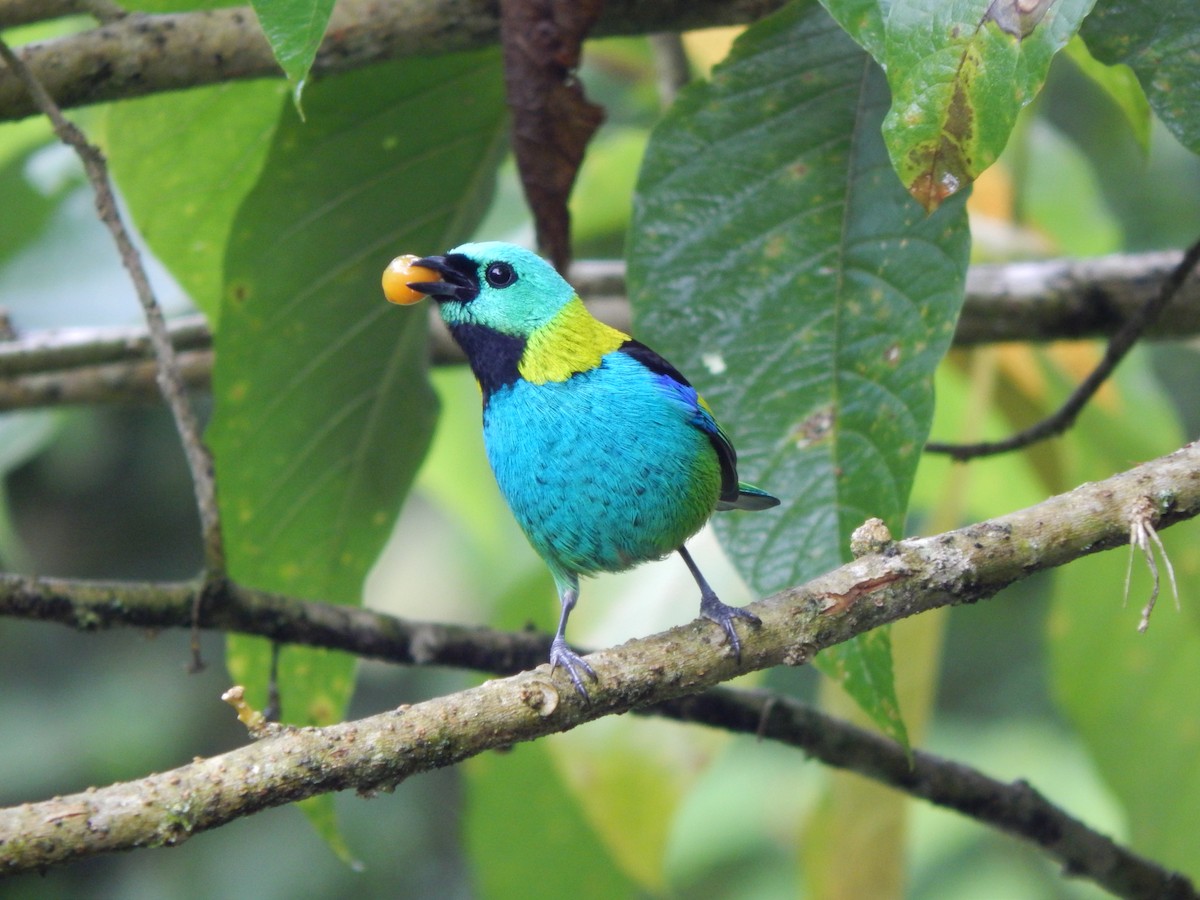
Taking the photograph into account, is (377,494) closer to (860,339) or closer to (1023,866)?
(860,339)

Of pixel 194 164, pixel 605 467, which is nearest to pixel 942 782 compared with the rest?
pixel 605 467

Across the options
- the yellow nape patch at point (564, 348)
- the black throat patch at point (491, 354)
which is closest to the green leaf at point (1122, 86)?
the yellow nape patch at point (564, 348)

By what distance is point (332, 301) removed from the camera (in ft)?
10.6

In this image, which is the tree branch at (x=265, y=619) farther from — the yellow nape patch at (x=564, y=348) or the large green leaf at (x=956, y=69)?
the large green leaf at (x=956, y=69)

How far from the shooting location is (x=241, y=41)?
8.89 ft

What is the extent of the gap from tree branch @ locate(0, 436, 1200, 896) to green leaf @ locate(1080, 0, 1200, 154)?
0.56 meters

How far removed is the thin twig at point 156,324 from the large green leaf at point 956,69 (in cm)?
147

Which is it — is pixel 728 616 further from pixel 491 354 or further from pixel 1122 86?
pixel 1122 86

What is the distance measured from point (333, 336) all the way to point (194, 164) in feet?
1.88

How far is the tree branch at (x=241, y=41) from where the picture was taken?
2.64 meters

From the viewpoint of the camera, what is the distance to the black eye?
2863 mm

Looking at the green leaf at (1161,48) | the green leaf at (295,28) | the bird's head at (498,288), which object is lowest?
the bird's head at (498,288)

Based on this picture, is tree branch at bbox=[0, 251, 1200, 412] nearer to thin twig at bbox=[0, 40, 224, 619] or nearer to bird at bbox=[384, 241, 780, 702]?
thin twig at bbox=[0, 40, 224, 619]

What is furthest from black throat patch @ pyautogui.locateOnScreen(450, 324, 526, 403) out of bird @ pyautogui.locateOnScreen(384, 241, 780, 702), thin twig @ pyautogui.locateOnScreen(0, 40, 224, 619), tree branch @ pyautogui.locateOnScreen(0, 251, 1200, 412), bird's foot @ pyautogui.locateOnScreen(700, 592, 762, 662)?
tree branch @ pyautogui.locateOnScreen(0, 251, 1200, 412)
